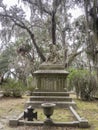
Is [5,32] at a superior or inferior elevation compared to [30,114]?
superior

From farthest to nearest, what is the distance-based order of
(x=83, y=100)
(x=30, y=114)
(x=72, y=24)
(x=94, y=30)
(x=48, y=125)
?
(x=72, y=24), (x=83, y=100), (x=94, y=30), (x=30, y=114), (x=48, y=125)

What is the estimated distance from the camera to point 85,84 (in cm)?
1477

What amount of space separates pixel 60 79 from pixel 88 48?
286 cm

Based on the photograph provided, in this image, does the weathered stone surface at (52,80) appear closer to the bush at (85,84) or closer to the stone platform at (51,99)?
the stone platform at (51,99)

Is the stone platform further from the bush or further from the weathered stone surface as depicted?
the bush

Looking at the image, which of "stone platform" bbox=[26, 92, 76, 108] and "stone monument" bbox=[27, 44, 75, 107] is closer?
"stone platform" bbox=[26, 92, 76, 108]

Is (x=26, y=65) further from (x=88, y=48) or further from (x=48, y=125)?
(x=48, y=125)

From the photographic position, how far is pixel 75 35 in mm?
18344

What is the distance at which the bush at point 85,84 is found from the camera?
14727 mm

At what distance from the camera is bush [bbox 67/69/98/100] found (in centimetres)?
1473

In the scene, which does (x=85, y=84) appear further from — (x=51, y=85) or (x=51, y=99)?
(x=51, y=99)

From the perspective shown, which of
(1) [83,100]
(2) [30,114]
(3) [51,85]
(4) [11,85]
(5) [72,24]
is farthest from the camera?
(5) [72,24]

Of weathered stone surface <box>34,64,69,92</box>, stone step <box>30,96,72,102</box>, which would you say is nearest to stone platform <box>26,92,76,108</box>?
stone step <box>30,96,72,102</box>

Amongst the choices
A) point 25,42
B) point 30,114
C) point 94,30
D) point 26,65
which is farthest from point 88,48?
point 26,65
